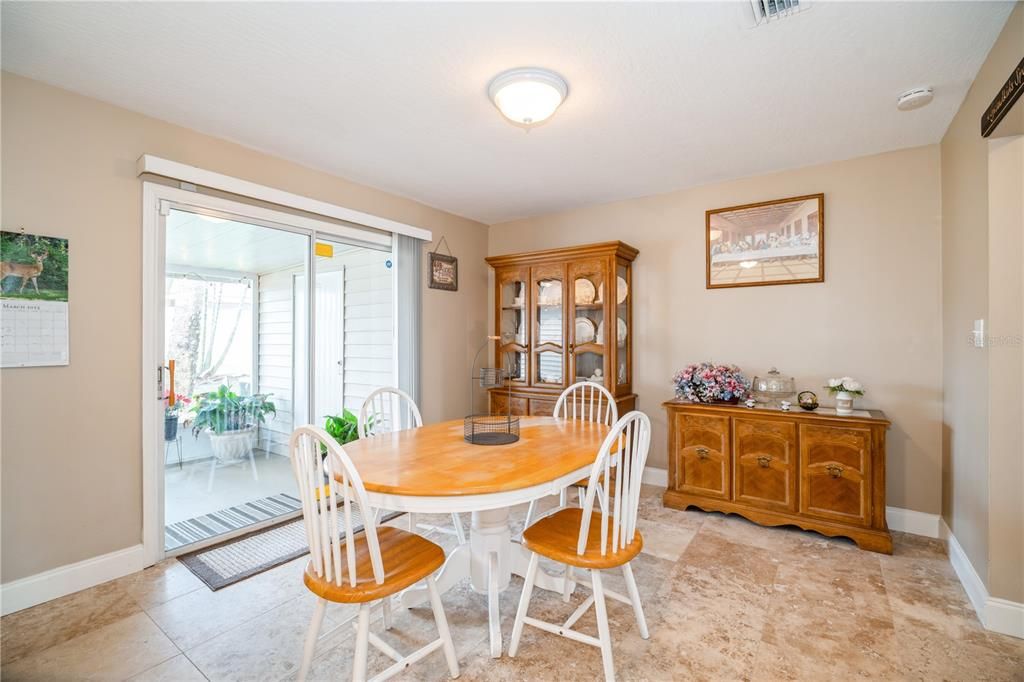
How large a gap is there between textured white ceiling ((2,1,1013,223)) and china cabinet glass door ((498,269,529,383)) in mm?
1338

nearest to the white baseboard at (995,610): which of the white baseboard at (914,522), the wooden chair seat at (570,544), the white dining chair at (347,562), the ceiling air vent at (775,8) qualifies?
the white baseboard at (914,522)

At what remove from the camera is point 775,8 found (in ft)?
5.72

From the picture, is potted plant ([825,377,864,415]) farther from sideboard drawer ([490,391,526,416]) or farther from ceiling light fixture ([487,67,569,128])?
ceiling light fixture ([487,67,569,128])

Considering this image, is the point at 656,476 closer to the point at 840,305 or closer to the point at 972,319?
the point at 840,305

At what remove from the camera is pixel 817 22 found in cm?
183

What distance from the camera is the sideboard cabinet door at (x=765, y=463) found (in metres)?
2.99

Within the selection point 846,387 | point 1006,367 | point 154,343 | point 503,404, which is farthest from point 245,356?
point 1006,367

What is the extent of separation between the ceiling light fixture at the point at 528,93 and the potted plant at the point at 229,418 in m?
2.52

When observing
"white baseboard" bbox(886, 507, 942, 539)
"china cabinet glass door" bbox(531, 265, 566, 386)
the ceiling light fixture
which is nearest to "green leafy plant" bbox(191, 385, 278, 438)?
"china cabinet glass door" bbox(531, 265, 566, 386)

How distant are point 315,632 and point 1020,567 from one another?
9.21 feet

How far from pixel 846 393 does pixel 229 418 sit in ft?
13.4

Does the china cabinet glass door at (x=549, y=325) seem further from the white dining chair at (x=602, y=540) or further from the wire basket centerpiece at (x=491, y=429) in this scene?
the white dining chair at (x=602, y=540)

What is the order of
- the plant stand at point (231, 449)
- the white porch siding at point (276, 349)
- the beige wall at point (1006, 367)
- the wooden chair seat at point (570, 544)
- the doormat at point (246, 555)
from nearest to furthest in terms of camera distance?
the wooden chair seat at point (570, 544)
the beige wall at point (1006, 367)
the doormat at point (246, 555)
the plant stand at point (231, 449)
the white porch siding at point (276, 349)

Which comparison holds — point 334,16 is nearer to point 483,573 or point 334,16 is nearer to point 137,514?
point 483,573
